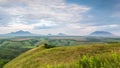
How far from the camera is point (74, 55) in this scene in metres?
36.3

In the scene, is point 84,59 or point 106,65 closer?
point 106,65

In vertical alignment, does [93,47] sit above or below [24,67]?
above

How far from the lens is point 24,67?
3756 cm

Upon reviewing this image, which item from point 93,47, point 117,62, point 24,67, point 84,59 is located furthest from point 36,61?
point 117,62

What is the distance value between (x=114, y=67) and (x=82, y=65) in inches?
109

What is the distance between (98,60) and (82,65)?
1.08m

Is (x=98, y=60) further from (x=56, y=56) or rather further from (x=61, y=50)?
(x=61, y=50)

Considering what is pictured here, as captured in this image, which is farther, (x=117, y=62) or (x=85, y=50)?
(x=85, y=50)

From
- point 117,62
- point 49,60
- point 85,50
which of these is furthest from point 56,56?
point 117,62

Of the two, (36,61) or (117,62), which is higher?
(117,62)

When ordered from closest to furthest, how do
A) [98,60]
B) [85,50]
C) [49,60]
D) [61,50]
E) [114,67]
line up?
[114,67] < [98,60] < [49,60] < [85,50] < [61,50]

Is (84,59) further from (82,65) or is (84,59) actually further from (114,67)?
(114,67)

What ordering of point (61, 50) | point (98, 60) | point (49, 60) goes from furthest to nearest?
point (61, 50)
point (49, 60)
point (98, 60)

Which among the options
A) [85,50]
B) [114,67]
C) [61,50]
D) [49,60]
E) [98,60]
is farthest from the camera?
[61,50]
